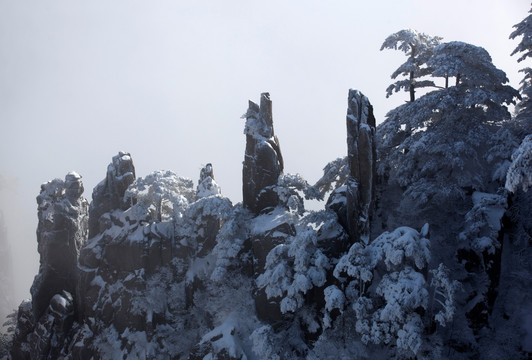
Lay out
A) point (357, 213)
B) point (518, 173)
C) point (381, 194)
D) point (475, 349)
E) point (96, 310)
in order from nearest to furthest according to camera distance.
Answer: point (518, 173)
point (475, 349)
point (357, 213)
point (381, 194)
point (96, 310)

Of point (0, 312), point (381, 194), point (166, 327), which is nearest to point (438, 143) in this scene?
point (381, 194)

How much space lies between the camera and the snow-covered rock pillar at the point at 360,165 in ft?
75.3

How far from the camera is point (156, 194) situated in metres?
31.5

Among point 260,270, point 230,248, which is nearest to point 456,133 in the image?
point 260,270

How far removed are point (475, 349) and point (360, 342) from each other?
5.49 m

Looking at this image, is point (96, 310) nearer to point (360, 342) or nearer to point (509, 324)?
point (360, 342)

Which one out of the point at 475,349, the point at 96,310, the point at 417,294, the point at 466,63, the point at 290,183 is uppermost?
the point at 466,63

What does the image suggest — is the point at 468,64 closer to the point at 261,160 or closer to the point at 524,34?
the point at 524,34

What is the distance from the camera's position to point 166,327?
92.9 ft

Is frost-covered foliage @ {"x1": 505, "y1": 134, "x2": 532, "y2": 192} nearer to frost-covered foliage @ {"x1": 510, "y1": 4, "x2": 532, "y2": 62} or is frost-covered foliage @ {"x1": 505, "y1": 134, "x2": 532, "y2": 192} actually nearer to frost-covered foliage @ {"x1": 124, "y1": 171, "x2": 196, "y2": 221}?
frost-covered foliage @ {"x1": 510, "y1": 4, "x2": 532, "y2": 62}

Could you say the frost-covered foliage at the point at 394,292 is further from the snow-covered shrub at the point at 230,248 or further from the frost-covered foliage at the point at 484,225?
the snow-covered shrub at the point at 230,248

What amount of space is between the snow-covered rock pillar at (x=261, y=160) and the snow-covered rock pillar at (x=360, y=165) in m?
6.33

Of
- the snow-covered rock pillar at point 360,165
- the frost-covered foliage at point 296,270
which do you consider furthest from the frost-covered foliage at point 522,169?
the frost-covered foliage at point 296,270

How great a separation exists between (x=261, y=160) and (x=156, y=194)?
31.4 ft
